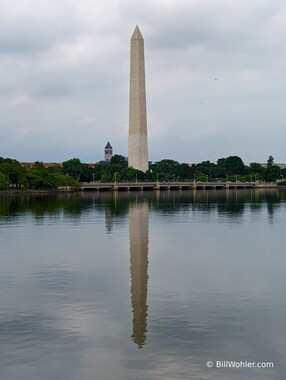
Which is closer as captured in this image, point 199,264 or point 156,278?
point 156,278

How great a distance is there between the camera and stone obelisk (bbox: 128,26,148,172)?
341 feet

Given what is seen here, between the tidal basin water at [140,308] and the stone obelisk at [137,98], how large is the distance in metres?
78.5

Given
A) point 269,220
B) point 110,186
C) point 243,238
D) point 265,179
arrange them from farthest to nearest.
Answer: point 265,179 < point 110,186 < point 269,220 < point 243,238

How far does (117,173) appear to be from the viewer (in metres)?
137

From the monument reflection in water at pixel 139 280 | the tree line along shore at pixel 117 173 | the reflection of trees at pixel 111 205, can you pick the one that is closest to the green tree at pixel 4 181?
the tree line along shore at pixel 117 173

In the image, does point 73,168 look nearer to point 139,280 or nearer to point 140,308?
point 139,280

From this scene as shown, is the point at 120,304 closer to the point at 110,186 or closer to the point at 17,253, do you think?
the point at 17,253

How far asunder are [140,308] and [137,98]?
93.5 meters

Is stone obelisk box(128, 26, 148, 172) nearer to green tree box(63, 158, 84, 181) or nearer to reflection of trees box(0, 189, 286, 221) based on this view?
green tree box(63, 158, 84, 181)

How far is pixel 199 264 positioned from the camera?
22.0 m

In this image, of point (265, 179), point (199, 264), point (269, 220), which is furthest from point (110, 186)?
point (199, 264)

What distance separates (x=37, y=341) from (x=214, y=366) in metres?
3.57

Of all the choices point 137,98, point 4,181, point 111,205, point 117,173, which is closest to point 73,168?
point 117,173

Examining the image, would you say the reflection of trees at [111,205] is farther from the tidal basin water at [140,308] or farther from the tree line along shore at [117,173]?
the tree line along shore at [117,173]
